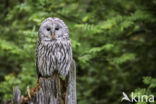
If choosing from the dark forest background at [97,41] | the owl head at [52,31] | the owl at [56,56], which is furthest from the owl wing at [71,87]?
the dark forest background at [97,41]

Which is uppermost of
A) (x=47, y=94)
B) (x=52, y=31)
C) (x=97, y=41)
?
(x=52, y=31)

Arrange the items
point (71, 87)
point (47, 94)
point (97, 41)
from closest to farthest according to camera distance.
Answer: point (47, 94) < point (71, 87) < point (97, 41)

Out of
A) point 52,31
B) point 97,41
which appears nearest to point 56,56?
point 52,31

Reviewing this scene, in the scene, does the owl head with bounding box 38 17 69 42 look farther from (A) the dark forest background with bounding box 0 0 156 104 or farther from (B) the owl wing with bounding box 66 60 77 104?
(A) the dark forest background with bounding box 0 0 156 104

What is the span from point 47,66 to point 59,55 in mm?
186

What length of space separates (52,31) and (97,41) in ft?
7.00

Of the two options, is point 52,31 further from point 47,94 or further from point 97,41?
point 97,41

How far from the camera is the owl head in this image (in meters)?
2.72

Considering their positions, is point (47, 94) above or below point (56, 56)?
below

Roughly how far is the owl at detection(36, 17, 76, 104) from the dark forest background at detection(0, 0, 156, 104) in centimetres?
87

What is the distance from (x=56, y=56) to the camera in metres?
2.69

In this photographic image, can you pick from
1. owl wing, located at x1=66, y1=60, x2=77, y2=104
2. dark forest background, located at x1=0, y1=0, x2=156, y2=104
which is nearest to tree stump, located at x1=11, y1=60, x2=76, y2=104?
owl wing, located at x1=66, y1=60, x2=77, y2=104

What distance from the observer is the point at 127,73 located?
226 inches

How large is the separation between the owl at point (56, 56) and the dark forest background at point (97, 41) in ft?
2.85
